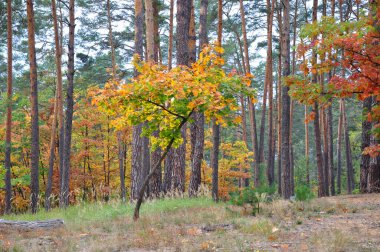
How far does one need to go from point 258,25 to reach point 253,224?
1941cm

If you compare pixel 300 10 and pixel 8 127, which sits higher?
pixel 300 10

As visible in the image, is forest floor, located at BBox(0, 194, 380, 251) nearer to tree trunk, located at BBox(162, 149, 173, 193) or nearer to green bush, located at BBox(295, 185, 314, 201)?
green bush, located at BBox(295, 185, 314, 201)

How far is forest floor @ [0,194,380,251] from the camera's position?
15.0 ft

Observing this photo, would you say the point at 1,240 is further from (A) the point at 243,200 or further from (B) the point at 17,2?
(B) the point at 17,2

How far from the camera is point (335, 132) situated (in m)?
40.7

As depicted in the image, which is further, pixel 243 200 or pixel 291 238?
pixel 243 200

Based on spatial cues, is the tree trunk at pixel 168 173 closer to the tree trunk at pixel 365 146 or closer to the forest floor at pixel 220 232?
the forest floor at pixel 220 232

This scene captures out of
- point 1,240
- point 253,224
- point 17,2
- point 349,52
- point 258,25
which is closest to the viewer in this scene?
point 1,240

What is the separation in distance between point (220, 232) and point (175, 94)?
214 cm

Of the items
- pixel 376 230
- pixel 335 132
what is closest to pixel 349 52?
pixel 376 230

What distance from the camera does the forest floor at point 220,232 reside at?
15.0ft

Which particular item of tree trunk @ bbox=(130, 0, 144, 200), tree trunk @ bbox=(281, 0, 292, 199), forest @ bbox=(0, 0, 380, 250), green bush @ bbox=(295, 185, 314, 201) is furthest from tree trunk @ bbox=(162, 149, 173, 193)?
green bush @ bbox=(295, 185, 314, 201)

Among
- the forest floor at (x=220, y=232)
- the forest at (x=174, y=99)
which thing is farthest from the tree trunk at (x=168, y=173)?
the forest floor at (x=220, y=232)

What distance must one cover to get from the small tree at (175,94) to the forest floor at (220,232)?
5.42 feet
